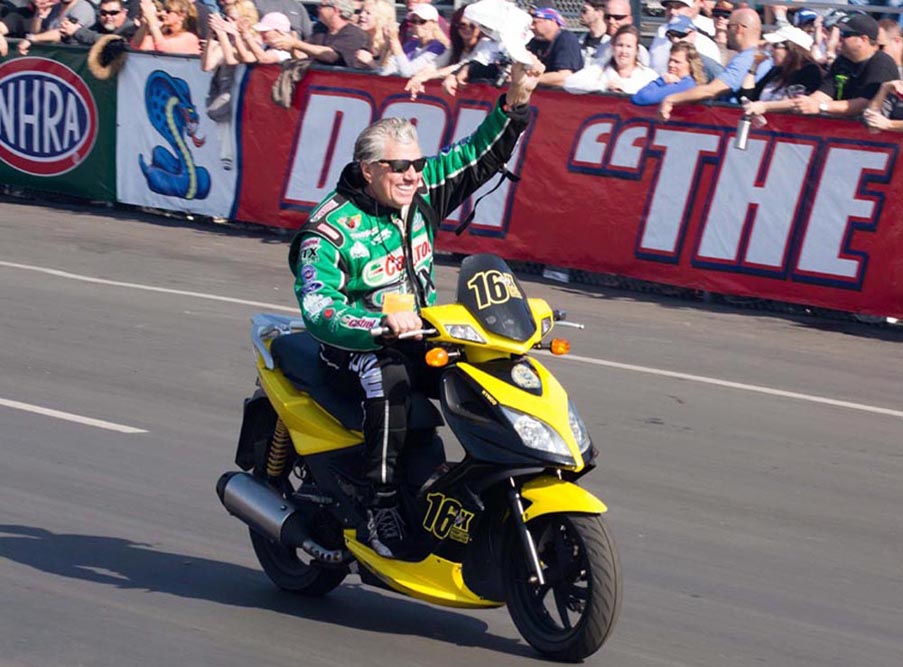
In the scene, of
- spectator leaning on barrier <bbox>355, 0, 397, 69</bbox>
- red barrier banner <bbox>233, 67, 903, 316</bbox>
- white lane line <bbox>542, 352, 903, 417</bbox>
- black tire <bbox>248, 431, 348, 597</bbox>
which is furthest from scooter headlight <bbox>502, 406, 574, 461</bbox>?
spectator leaning on barrier <bbox>355, 0, 397, 69</bbox>

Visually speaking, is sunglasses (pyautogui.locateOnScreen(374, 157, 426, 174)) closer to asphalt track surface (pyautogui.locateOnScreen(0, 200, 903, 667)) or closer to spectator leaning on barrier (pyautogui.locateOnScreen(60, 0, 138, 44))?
asphalt track surface (pyautogui.locateOnScreen(0, 200, 903, 667))

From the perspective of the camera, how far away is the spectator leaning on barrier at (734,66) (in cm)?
1245

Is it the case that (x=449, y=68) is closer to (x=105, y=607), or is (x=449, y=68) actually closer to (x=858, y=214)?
(x=858, y=214)

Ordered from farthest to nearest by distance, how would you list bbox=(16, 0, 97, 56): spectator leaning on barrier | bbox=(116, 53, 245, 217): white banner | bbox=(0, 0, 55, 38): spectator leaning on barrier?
bbox=(0, 0, 55, 38): spectator leaning on barrier < bbox=(16, 0, 97, 56): spectator leaning on barrier < bbox=(116, 53, 245, 217): white banner

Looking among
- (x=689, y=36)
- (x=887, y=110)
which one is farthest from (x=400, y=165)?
(x=689, y=36)

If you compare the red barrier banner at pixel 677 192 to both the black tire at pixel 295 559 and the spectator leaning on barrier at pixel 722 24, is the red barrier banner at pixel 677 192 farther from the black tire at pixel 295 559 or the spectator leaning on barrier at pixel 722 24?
the black tire at pixel 295 559

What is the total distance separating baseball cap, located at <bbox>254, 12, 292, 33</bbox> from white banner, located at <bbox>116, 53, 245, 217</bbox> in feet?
1.50

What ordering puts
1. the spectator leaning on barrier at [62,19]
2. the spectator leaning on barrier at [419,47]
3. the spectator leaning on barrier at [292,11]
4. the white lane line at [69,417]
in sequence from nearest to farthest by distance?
the white lane line at [69,417] → the spectator leaning on barrier at [419,47] → the spectator leaning on barrier at [292,11] → the spectator leaning on barrier at [62,19]

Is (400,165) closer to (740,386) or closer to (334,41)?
(740,386)

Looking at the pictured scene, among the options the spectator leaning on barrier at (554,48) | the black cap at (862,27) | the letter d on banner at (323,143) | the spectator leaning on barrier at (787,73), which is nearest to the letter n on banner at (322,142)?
the letter d on banner at (323,143)

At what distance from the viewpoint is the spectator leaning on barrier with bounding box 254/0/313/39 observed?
16.4 meters

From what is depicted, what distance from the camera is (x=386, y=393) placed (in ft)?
17.6

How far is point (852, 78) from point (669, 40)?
7.42 ft

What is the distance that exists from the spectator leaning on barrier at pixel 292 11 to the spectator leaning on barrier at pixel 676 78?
15.7 feet
